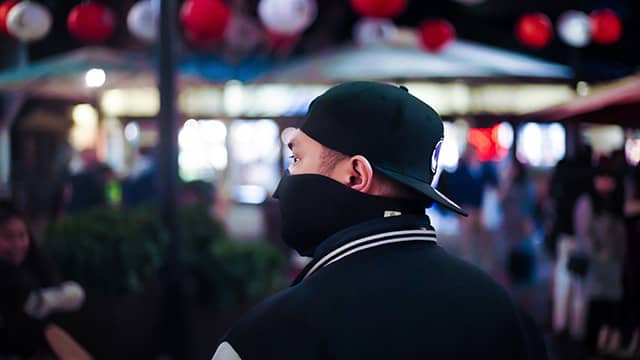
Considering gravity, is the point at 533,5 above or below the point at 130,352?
above

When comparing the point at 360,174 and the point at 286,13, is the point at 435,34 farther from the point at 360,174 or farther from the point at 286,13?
the point at 360,174

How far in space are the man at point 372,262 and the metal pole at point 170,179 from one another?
6.74 m

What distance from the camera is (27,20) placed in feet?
38.2

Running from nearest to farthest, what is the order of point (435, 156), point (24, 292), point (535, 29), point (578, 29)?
1. point (435, 156)
2. point (24, 292)
3. point (535, 29)
4. point (578, 29)

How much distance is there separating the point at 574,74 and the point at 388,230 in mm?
16803

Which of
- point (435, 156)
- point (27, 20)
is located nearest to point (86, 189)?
point (27, 20)

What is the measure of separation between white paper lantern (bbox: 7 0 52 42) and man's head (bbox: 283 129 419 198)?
9948mm

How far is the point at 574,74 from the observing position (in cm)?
1831

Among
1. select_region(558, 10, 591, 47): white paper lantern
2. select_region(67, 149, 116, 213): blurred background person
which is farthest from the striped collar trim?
select_region(558, 10, 591, 47): white paper lantern

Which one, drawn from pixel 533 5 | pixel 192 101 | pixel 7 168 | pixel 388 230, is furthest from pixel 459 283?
pixel 533 5

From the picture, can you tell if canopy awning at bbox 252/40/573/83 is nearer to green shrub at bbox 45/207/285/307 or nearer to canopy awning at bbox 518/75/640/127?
canopy awning at bbox 518/75/640/127

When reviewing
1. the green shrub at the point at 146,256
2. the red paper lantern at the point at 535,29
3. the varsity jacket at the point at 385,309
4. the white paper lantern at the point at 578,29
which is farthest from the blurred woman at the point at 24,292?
the white paper lantern at the point at 578,29

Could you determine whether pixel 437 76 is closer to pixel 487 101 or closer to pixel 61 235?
pixel 487 101

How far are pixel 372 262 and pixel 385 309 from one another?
10 cm
